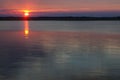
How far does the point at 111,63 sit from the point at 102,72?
121cm

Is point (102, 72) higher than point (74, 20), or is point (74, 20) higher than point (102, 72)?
point (102, 72)

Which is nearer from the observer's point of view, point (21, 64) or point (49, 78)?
point (49, 78)

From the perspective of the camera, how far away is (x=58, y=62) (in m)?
11.0

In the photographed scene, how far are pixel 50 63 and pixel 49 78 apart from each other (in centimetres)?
190

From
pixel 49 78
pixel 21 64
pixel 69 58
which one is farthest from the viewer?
pixel 69 58

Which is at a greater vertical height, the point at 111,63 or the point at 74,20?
the point at 111,63

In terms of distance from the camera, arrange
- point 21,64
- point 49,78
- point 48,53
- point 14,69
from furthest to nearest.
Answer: point 48,53 → point 21,64 → point 14,69 → point 49,78

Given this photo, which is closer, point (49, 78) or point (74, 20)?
point (49, 78)

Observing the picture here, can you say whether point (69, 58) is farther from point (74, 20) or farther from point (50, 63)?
point (74, 20)

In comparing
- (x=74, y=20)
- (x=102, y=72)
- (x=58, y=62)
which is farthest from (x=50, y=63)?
(x=74, y=20)

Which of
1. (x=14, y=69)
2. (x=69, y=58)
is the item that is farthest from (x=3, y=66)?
(x=69, y=58)

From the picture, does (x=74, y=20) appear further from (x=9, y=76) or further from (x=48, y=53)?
(x=9, y=76)

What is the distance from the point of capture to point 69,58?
11.7 meters

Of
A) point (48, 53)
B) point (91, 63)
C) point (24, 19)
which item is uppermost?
point (91, 63)
